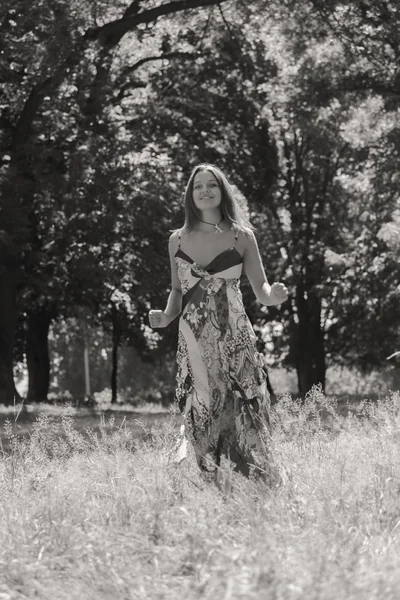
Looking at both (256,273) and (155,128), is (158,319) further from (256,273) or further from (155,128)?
(155,128)

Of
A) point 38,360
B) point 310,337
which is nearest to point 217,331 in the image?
point 38,360

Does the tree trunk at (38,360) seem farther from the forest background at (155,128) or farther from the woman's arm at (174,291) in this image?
the woman's arm at (174,291)

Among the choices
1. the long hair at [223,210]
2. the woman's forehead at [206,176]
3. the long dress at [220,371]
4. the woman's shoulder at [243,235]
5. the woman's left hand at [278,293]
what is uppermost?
the woman's forehead at [206,176]

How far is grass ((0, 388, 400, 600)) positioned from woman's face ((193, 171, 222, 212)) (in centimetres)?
147

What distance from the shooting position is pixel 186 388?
19.5 feet

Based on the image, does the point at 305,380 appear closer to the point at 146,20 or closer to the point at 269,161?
the point at 269,161

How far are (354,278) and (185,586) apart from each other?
934 inches

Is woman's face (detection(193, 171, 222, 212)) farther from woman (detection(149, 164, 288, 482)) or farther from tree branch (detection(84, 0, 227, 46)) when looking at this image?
tree branch (detection(84, 0, 227, 46))

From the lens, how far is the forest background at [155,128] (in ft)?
58.1

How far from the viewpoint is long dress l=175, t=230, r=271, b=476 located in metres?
5.75

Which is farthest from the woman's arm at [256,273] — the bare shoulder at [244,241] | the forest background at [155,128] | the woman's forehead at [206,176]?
the forest background at [155,128]

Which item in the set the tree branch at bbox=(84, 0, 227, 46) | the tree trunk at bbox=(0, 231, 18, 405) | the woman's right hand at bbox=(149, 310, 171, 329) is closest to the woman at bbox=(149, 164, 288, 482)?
the woman's right hand at bbox=(149, 310, 171, 329)

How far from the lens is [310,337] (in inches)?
1200

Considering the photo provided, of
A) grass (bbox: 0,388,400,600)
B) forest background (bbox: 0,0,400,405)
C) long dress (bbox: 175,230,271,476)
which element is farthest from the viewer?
forest background (bbox: 0,0,400,405)
